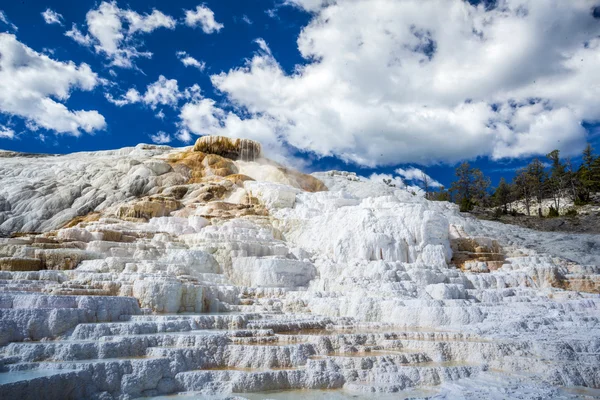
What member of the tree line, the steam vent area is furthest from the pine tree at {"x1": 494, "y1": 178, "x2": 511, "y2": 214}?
the steam vent area

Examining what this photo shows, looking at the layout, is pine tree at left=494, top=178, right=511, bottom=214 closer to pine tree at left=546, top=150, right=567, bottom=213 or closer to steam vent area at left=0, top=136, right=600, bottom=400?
pine tree at left=546, top=150, right=567, bottom=213

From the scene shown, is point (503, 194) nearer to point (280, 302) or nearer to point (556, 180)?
point (556, 180)

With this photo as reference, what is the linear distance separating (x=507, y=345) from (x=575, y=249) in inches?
644

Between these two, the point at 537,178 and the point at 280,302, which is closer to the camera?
the point at 280,302

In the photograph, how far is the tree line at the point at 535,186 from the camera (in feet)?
109

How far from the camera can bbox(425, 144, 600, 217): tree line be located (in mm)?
33344

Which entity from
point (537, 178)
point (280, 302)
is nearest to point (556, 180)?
point (537, 178)

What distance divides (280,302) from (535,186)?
30.0 metres

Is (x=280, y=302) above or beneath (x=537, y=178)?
beneath

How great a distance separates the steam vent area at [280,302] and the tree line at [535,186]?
1252 centimetres

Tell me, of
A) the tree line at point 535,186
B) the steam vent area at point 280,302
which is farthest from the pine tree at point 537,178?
the steam vent area at point 280,302

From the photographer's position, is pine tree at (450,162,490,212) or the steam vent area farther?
pine tree at (450,162,490,212)

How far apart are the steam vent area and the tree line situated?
41.1 feet

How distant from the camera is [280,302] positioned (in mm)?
11781
